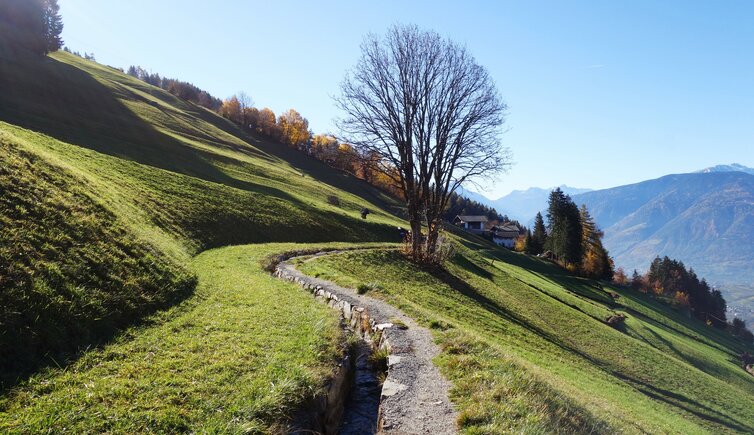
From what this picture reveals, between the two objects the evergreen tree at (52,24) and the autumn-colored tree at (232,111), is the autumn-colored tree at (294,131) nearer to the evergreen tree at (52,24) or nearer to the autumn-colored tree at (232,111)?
the autumn-colored tree at (232,111)

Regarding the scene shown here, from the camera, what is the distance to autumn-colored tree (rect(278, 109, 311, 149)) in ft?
460

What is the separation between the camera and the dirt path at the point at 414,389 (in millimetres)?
6758

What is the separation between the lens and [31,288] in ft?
29.0

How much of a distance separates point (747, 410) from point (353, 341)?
3198cm

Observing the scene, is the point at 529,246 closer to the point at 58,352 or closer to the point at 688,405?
the point at 688,405

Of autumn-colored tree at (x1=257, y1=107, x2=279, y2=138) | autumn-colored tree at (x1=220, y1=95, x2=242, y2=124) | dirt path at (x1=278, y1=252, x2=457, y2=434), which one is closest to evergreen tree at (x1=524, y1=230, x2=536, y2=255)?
autumn-colored tree at (x1=257, y1=107, x2=279, y2=138)

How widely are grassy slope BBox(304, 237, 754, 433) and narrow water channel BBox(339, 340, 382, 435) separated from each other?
5.79 ft

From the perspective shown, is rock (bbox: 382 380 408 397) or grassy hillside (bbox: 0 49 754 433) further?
rock (bbox: 382 380 408 397)

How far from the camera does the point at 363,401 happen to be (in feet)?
29.0

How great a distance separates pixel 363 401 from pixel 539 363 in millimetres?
12264

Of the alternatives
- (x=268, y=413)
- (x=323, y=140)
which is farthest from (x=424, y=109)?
(x=323, y=140)

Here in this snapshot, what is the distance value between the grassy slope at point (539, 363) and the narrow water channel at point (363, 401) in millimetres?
1764

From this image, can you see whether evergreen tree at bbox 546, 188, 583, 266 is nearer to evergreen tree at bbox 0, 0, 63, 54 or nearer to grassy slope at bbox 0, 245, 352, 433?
grassy slope at bbox 0, 245, 352, 433

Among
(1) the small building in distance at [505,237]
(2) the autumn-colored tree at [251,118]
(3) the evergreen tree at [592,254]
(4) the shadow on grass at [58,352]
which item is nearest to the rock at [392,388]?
(4) the shadow on grass at [58,352]
